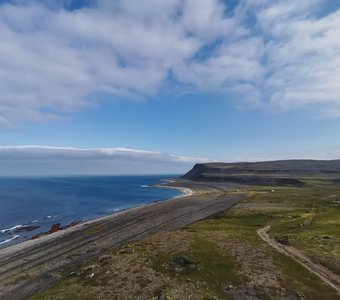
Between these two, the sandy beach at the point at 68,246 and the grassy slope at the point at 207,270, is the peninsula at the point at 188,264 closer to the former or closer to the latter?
the grassy slope at the point at 207,270

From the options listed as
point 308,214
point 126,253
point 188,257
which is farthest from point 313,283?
point 308,214

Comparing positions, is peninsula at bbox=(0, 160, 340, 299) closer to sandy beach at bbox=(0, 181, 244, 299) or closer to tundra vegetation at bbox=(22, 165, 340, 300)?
tundra vegetation at bbox=(22, 165, 340, 300)

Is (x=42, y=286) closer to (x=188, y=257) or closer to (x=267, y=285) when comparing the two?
(x=188, y=257)

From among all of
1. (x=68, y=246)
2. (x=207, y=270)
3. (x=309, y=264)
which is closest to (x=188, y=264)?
(x=207, y=270)

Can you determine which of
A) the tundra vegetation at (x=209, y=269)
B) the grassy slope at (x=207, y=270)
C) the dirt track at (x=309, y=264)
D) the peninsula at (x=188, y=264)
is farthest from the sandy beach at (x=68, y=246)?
the dirt track at (x=309, y=264)

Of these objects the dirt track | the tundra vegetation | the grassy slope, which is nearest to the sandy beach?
the tundra vegetation

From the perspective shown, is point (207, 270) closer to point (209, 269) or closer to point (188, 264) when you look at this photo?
point (209, 269)

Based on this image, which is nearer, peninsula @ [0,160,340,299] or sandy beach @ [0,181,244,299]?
peninsula @ [0,160,340,299]
